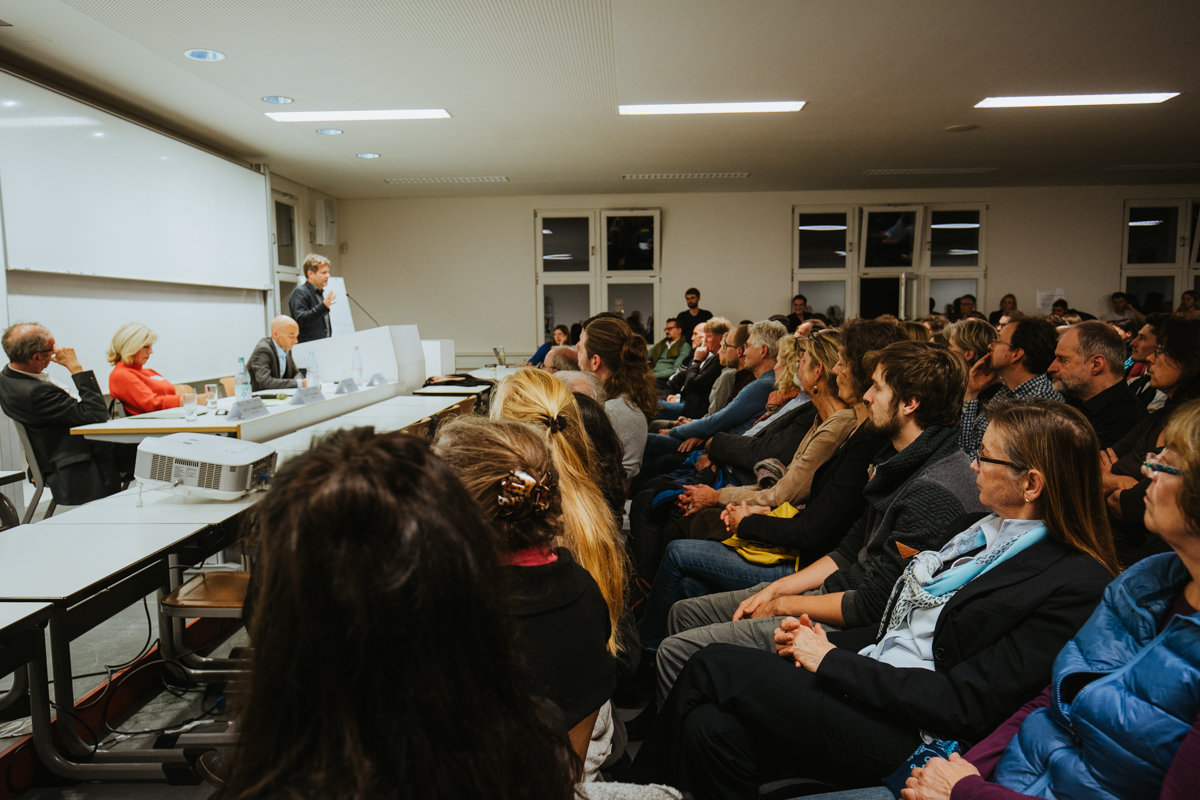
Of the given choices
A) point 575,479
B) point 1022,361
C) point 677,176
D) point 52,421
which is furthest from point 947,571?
point 677,176

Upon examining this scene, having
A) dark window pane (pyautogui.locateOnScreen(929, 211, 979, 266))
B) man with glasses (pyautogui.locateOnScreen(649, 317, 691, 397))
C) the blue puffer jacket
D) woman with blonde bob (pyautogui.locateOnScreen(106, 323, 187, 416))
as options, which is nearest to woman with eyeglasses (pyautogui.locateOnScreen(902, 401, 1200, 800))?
the blue puffer jacket

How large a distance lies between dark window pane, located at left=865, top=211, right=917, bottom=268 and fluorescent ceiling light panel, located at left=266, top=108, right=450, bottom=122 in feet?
19.6

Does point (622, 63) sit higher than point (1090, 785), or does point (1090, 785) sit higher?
point (622, 63)

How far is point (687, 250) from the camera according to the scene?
9.38 metres

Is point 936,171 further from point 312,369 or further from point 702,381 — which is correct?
point 312,369

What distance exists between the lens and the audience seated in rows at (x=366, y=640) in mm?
556

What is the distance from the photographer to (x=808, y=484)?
2.39m

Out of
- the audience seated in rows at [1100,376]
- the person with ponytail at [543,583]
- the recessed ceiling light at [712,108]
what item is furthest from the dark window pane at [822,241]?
the person with ponytail at [543,583]

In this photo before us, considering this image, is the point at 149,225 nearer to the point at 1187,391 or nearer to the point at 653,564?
the point at 653,564

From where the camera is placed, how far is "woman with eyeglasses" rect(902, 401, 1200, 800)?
0.89 metres

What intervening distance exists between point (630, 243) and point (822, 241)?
2478 mm

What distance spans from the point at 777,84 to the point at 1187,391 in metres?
3.10

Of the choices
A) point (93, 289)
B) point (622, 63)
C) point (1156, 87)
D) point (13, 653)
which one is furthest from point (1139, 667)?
point (93, 289)

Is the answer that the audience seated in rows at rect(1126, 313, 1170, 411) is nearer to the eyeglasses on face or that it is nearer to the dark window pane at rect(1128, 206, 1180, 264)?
the eyeglasses on face
